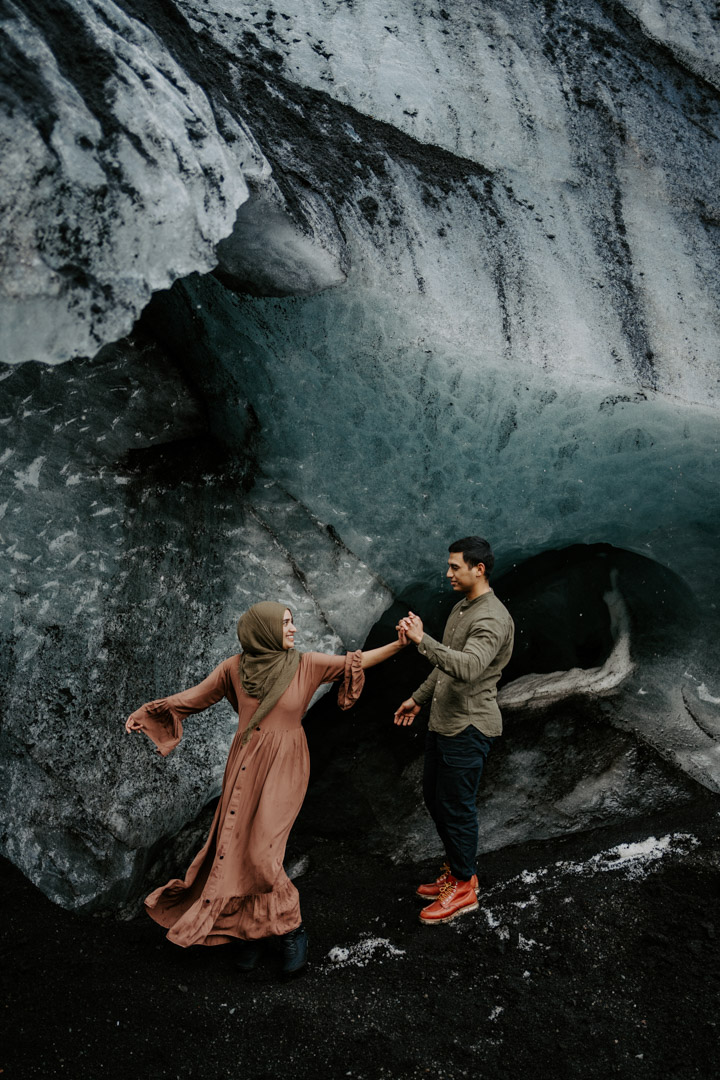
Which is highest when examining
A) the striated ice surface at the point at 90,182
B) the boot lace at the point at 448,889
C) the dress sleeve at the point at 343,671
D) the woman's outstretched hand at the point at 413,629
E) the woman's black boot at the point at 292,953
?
the striated ice surface at the point at 90,182

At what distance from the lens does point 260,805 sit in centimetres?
302

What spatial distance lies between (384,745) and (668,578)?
1.66m

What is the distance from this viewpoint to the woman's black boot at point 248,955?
316 centimetres

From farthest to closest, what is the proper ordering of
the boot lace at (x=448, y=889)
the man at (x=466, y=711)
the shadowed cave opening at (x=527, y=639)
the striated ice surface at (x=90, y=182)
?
the shadowed cave opening at (x=527, y=639) → the boot lace at (x=448, y=889) → the man at (x=466, y=711) → the striated ice surface at (x=90, y=182)

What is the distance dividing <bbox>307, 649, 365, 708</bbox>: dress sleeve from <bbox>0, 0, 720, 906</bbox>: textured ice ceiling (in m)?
0.85

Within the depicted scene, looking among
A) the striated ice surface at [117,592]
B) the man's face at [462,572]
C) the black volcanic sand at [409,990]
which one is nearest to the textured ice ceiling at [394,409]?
the striated ice surface at [117,592]

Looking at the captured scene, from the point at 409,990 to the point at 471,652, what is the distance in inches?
48.5

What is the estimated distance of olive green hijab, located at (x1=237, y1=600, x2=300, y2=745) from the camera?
299cm

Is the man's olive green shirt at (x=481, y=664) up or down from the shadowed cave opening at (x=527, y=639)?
up

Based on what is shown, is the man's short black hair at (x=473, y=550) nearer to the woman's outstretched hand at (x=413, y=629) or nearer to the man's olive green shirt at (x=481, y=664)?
the man's olive green shirt at (x=481, y=664)

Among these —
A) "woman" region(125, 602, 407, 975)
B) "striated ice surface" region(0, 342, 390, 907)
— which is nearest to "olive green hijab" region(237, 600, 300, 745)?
"woman" region(125, 602, 407, 975)

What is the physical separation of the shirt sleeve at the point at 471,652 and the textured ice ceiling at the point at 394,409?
986 millimetres

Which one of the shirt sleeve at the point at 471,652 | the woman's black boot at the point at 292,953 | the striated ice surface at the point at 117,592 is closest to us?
the shirt sleeve at the point at 471,652

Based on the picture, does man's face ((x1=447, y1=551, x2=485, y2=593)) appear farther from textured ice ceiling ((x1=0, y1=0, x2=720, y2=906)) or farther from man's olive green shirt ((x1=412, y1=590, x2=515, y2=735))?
textured ice ceiling ((x1=0, y1=0, x2=720, y2=906))
